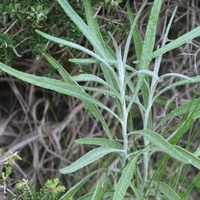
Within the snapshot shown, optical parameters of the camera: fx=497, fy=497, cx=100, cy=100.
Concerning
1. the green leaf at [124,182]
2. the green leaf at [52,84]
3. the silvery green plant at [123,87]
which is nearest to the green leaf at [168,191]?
the silvery green plant at [123,87]

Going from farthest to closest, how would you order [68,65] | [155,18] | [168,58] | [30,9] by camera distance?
[168,58]
[68,65]
[30,9]
[155,18]

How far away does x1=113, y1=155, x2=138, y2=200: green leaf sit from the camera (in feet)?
3.98

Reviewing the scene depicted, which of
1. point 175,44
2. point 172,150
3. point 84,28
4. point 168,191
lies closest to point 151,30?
point 175,44

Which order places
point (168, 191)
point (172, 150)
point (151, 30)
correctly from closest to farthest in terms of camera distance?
point (172, 150), point (151, 30), point (168, 191)

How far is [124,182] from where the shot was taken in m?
1.23

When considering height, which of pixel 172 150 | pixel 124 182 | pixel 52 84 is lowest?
pixel 124 182

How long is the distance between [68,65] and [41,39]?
505 millimetres

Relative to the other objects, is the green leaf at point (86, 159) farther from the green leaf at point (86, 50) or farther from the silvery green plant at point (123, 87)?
the green leaf at point (86, 50)

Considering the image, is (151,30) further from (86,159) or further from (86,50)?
(86,159)

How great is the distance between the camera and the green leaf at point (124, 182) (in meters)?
1.21

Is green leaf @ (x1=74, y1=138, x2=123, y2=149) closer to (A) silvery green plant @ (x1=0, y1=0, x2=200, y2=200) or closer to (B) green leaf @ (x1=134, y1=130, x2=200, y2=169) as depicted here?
(A) silvery green plant @ (x1=0, y1=0, x2=200, y2=200)

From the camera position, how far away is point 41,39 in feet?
5.17

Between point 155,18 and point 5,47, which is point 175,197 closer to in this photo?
point 155,18

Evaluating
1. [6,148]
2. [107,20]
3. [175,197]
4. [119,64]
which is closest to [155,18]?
[119,64]
